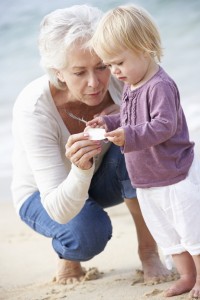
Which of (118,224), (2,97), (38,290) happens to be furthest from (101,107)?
(2,97)

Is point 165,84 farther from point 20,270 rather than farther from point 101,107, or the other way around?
point 20,270

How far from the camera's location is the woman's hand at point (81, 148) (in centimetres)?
262

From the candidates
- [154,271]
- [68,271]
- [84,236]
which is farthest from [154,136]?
[68,271]

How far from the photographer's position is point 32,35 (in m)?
11.0

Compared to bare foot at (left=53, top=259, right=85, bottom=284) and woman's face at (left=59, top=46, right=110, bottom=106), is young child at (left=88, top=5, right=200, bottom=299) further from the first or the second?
bare foot at (left=53, top=259, right=85, bottom=284)

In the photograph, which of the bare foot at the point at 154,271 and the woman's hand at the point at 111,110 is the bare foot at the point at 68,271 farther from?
the woman's hand at the point at 111,110

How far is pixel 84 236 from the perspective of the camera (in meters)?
3.15

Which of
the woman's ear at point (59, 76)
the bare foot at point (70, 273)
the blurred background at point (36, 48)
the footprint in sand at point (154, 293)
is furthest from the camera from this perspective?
the blurred background at point (36, 48)

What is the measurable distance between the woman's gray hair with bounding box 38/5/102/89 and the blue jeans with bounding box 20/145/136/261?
60cm

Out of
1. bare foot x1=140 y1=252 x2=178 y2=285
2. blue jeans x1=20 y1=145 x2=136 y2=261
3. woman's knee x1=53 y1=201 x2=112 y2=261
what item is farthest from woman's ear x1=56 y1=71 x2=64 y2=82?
bare foot x1=140 y1=252 x2=178 y2=285

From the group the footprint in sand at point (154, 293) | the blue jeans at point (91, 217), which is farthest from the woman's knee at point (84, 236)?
the footprint in sand at point (154, 293)

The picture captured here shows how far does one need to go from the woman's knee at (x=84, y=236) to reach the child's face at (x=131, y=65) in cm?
85

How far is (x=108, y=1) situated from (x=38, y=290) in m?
8.58

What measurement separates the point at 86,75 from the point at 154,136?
54cm
